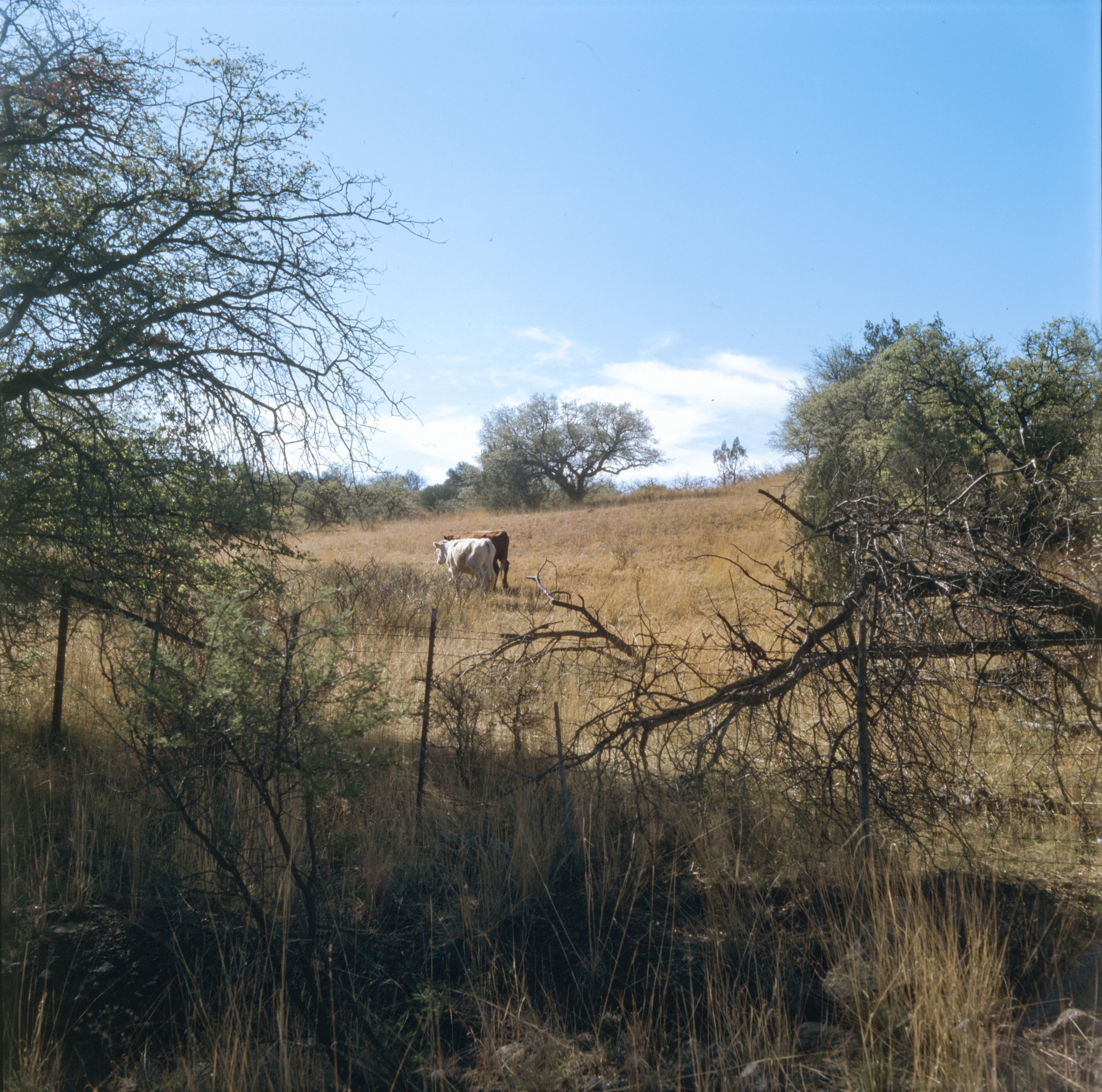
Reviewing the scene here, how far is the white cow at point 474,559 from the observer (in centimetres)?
1858

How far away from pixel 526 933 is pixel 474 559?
601 inches

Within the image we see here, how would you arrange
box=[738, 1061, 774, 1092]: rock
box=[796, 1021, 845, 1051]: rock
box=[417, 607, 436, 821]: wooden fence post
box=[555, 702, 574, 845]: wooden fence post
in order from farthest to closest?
box=[417, 607, 436, 821]: wooden fence post < box=[555, 702, 574, 845]: wooden fence post < box=[796, 1021, 845, 1051]: rock < box=[738, 1061, 774, 1092]: rock

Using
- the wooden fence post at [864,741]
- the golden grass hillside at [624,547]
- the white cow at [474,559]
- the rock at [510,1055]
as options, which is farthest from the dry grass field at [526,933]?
the white cow at [474,559]

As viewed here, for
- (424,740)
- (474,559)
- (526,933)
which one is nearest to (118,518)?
(424,740)

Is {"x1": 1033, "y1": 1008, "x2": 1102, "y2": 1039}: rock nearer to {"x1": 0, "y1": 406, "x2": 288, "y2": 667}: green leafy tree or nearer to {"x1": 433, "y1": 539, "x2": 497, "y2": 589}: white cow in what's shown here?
{"x1": 0, "y1": 406, "x2": 288, "y2": 667}: green leafy tree

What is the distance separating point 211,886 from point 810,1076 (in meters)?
3.09

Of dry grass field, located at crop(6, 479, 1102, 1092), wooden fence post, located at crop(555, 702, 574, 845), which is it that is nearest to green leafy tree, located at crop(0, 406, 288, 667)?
dry grass field, located at crop(6, 479, 1102, 1092)

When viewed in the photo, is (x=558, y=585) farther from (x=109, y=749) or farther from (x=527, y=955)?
(x=527, y=955)

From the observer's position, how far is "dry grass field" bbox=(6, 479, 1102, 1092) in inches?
114

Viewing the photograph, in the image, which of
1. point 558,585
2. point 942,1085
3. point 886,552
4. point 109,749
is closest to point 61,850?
point 109,749

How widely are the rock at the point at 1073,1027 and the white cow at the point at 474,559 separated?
15.6 metres

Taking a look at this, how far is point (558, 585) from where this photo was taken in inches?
672

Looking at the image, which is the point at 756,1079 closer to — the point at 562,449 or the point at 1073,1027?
the point at 1073,1027

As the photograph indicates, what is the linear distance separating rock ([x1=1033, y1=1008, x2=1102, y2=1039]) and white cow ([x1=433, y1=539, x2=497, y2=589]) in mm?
15648
